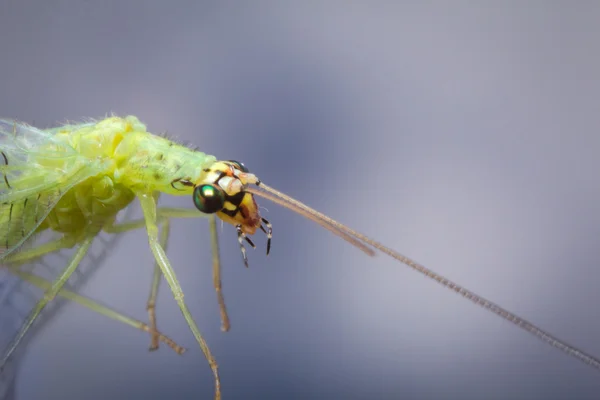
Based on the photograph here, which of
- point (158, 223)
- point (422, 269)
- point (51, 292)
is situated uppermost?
point (158, 223)

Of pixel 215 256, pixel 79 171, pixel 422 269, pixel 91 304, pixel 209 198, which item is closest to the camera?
pixel 422 269

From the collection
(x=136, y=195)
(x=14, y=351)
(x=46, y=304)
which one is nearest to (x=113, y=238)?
(x=136, y=195)

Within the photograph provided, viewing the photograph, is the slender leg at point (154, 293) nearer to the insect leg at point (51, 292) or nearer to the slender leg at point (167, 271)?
the slender leg at point (167, 271)

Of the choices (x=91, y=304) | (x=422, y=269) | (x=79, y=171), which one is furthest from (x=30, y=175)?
(x=422, y=269)

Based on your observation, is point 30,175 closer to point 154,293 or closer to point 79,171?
point 79,171

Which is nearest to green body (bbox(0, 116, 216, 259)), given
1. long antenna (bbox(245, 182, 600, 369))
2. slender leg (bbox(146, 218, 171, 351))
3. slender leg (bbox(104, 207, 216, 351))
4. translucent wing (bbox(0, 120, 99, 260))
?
translucent wing (bbox(0, 120, 99, 260))

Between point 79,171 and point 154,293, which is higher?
point 79,171

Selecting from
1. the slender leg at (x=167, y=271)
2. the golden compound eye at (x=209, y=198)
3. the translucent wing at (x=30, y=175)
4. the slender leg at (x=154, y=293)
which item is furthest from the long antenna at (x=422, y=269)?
the translucent wing at (x=30, y=175)
